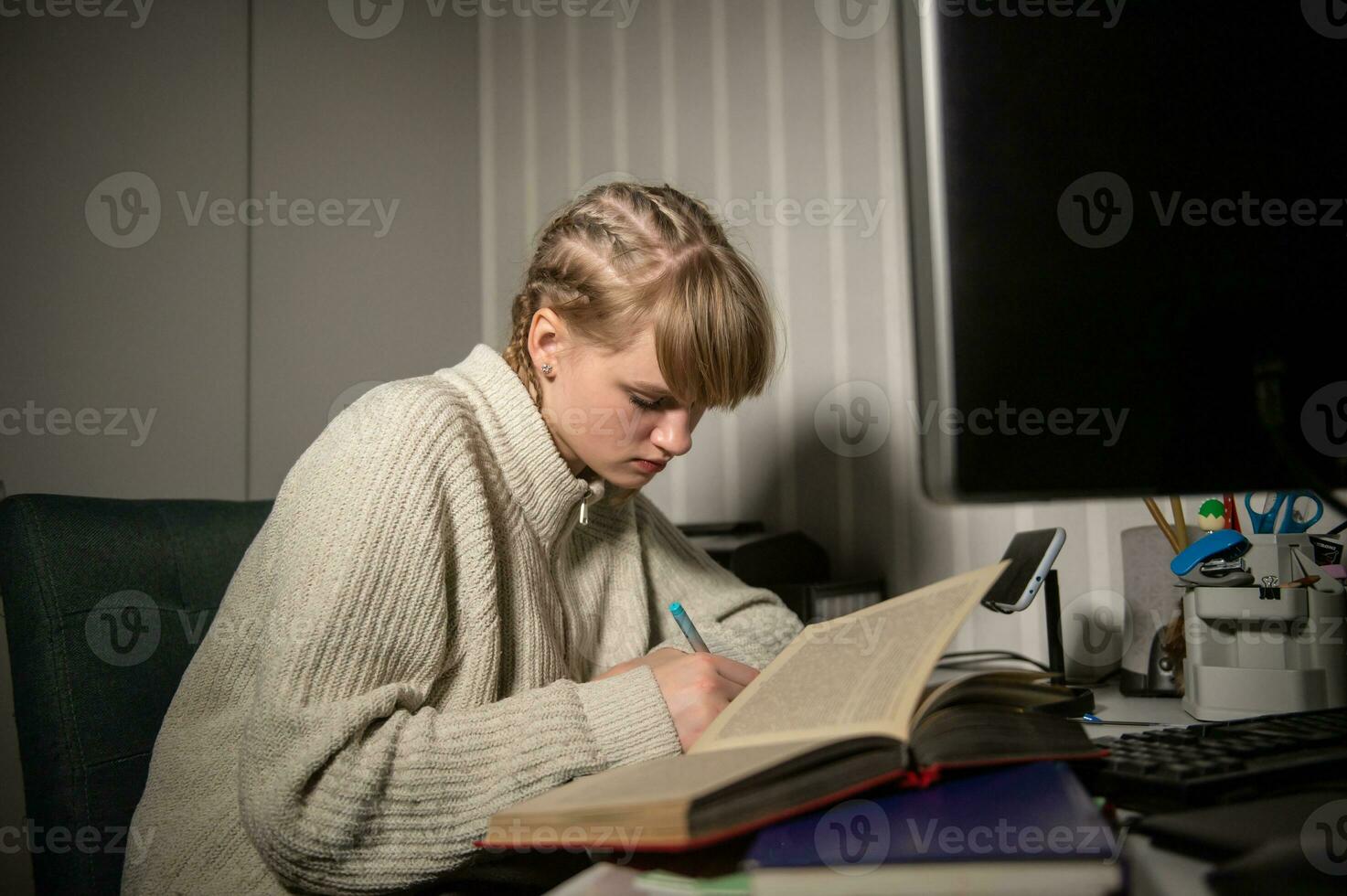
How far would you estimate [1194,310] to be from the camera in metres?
0.46

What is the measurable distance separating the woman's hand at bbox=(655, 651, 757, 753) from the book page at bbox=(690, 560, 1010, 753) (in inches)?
2.4

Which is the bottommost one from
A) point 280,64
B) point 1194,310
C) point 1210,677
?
point 1210,677

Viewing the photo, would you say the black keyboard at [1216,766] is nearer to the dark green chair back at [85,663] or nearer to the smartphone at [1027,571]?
the smartphone at [1027,571]

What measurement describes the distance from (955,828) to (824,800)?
62 millimetres

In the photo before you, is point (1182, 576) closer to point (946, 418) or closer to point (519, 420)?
point (946, 418)

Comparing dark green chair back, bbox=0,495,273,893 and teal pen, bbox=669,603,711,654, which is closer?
dark green chair back, bbox=0,495,273,893

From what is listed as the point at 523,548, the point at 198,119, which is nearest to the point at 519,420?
the point at 523,548

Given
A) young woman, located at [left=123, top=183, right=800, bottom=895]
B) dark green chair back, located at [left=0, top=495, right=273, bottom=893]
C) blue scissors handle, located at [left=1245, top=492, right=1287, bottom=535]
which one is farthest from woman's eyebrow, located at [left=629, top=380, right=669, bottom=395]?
blue scissors handle, located at [left=1245, top=492, right=1287, bottom=535]

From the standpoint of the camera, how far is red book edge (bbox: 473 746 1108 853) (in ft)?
1.29

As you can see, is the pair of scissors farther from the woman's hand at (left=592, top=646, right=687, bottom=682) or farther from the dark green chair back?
the dark green chair back

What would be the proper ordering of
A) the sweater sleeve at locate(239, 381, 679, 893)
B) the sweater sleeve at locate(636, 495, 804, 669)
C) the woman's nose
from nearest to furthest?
the sweater sleeve at locate(239, 381, 679, 893), the woman's nose, the sweater sleeve at locate(636, 495, 804, 669)

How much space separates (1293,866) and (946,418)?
23 centimetres

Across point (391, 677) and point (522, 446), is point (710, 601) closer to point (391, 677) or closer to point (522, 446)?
point (522, 446)

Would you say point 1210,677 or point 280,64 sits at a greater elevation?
point 280,64
